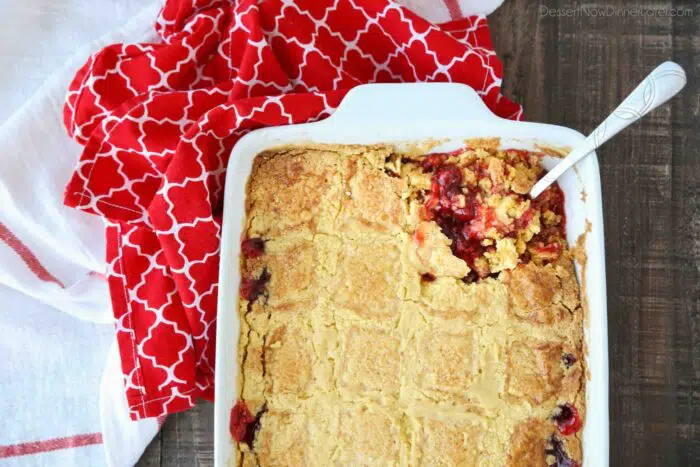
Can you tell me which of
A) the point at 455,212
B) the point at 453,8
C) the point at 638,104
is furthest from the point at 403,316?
the point at 453,8

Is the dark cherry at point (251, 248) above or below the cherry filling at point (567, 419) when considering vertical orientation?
above

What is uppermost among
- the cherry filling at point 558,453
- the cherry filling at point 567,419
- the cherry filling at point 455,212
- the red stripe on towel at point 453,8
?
the red stripe on towel at point 453,8

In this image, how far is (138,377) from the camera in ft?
6.35

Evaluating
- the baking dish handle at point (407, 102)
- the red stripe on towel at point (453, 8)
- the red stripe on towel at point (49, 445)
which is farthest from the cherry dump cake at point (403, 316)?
the red stripe on towel at point (49, 445)

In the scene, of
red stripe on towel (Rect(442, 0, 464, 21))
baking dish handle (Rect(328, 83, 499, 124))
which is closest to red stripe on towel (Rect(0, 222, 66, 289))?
baking dish handle (Rect(328, 83, 499, 124))

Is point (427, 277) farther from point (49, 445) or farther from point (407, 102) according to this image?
point (49, 445)

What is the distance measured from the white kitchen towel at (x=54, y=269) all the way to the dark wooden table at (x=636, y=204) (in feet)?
0.64

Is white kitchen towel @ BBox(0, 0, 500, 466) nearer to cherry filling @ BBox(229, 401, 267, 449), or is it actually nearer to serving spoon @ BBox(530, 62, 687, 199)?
cherry filling @ BBox(229, 401, 267, 449)

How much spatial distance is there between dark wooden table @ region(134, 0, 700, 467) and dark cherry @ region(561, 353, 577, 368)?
0.35 m

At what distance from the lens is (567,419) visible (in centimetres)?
180

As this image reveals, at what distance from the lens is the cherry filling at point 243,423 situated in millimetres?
1759

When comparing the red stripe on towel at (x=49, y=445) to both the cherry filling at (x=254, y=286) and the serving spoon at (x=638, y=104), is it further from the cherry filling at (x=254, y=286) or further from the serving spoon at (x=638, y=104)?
the serving spoon at (x=638, y=104)

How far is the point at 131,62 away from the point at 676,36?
1.70m

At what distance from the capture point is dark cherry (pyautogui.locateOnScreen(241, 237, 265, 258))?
1819mm
